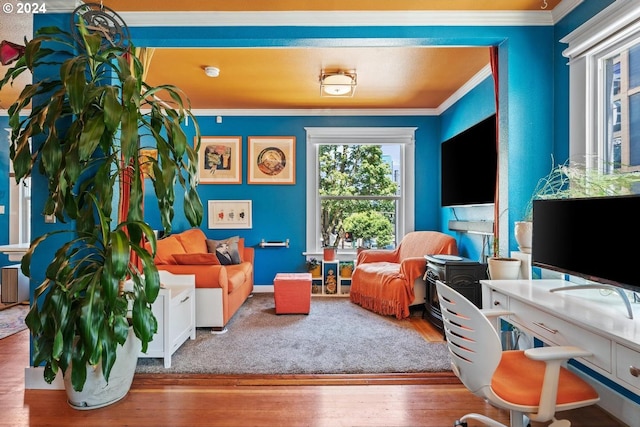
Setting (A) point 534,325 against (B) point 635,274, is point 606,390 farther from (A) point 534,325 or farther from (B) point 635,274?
(B) point 635,274

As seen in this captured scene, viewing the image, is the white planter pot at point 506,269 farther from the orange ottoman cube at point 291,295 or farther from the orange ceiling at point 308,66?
the orange ottoman cube at point 291,295

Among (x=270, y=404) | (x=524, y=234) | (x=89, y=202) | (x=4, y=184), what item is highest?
A: (x=4, y=184)

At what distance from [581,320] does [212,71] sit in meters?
3.53

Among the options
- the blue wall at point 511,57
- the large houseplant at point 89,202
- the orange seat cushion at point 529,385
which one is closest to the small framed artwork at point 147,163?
the large houseplant at point 89,202

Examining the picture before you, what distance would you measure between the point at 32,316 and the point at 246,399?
1268mm

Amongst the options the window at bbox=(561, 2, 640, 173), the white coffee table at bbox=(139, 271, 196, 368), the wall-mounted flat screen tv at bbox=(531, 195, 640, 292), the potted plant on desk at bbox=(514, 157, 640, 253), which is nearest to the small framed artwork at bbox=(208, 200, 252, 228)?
the white coffee table at bbox=(139, 271, 196, 368)

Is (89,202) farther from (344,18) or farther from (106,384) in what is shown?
(344,18)

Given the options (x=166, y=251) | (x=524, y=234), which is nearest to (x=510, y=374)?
(x=524, y=234)

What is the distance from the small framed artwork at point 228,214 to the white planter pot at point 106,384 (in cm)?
292

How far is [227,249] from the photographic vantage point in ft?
14.5

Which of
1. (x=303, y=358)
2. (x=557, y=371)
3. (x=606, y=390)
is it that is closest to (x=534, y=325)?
(x=557, y=371)

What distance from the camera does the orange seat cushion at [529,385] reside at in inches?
56.7

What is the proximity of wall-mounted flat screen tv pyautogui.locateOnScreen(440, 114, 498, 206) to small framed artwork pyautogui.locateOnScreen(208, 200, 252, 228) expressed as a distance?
2682mm

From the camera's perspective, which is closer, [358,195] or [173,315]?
[173,315]
